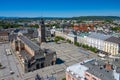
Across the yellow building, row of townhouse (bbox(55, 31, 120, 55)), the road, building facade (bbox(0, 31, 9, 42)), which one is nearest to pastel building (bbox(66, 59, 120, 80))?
the road

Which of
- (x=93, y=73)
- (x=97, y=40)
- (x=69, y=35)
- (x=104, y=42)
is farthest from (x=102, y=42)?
(x=93, y=73)

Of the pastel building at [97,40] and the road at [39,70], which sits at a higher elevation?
the pastel building at [97,40]

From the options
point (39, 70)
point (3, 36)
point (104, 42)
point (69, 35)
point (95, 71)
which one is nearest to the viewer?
point (95, 71)

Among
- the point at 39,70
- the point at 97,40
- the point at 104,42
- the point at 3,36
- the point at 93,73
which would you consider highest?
the point at 97,40

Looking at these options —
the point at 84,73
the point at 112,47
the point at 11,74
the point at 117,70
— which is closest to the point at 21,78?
the point at 11,74

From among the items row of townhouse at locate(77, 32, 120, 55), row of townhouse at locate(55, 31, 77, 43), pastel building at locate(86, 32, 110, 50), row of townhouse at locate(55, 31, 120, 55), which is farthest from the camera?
row of townhouse at locate(55, 31, 77, 43)

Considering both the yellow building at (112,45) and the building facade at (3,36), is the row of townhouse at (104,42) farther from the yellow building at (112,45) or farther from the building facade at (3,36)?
the building facade at (3,36)

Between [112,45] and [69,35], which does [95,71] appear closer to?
[112,45]

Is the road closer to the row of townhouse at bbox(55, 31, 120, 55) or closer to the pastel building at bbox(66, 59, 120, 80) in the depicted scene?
the pastel building at bbox(66, 59, 120, 80)

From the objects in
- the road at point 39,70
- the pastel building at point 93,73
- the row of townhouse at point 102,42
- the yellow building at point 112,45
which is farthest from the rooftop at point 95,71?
the row of townhouse at point 102,42

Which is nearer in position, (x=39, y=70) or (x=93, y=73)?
(x=93, y=73)

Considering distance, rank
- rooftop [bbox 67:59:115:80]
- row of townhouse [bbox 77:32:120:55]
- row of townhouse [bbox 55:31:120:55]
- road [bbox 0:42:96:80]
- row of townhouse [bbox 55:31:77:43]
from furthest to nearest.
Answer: row of townhouse [bbox 55:31:77:43]
row of townhouse [bbox 55:31:120:55]
row of townhouse [bbox 77:32:120:55]
road [bbox 0:42:96:80]
rooftop [bbox 67:59:115:80]
